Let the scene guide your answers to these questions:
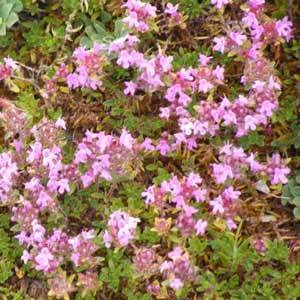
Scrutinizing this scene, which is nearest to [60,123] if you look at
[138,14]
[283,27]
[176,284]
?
[138,14]

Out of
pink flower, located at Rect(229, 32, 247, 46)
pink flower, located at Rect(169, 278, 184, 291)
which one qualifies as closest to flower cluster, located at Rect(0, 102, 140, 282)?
pink flower, located at Rect(169, 278, 184, 291)

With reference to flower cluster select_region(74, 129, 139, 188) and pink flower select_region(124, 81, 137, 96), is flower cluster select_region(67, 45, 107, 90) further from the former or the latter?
flower cluster select_region(74, 129, 139, 188)

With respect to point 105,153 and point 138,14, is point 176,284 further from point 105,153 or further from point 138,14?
point 138,14

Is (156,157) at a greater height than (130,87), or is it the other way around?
(130,87)

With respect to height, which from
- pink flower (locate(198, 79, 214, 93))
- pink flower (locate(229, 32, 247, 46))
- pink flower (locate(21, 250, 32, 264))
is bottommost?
pink flower (locate(21, 250, 32, 264))

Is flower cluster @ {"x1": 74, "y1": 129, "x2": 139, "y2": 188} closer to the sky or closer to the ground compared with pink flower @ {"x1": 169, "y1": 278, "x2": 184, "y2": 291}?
closer to the sky

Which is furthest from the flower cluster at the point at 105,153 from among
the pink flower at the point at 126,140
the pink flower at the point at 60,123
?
the pink flower at the point at 60,123

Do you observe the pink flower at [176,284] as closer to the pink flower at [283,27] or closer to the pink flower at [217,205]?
the pink flower at [217,205]
